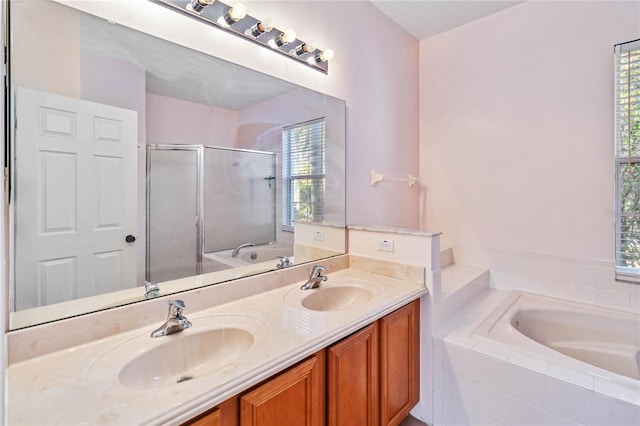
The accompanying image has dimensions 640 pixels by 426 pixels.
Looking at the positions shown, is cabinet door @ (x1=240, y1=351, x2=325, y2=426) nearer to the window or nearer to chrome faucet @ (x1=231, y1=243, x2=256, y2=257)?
chrome faucet @ (x1=231, y1=243, x2=256, y2=257)

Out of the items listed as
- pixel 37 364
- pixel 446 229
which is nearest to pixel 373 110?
pixel 446 229

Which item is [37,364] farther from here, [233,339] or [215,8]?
[215,8]

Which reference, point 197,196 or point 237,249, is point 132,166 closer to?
point 197,196

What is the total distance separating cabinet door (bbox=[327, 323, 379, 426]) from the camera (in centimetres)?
123

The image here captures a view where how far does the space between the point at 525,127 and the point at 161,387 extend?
2.76 metres

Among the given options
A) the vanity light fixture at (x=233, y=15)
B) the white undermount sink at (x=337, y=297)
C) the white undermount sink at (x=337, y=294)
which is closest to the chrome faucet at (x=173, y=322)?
the white undermount sink at (x=337, y=294)

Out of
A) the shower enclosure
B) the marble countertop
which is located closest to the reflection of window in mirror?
the shower enclosure

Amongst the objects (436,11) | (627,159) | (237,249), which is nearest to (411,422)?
(237,249)

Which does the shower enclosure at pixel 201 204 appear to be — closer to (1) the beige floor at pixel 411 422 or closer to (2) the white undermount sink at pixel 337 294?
(2) the white undermount sink at pixel 337 294

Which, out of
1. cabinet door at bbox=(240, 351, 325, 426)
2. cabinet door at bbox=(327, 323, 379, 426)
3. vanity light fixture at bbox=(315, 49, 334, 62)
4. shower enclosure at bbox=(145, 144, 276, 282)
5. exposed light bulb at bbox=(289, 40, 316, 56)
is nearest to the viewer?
cabinet door at bbox=(240, 351, 325, 426)

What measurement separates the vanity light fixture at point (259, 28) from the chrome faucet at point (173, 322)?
4.35 feet

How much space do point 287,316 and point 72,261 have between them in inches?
32.0

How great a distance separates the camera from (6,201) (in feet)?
3.22

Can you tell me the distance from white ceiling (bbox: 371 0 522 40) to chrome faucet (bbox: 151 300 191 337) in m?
2.43
